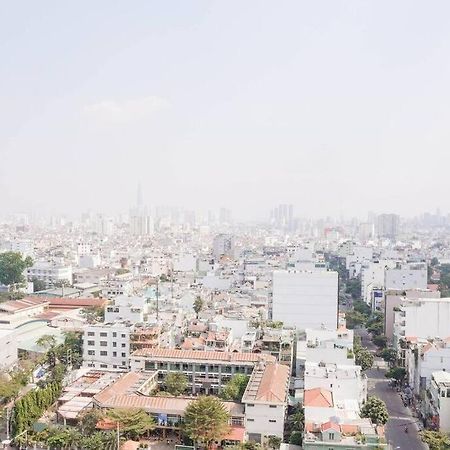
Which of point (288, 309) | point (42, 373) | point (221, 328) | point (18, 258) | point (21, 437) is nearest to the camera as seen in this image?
point (21, 437)

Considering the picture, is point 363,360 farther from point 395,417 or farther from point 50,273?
point 50,273

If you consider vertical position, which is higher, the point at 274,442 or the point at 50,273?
the point at 50,273

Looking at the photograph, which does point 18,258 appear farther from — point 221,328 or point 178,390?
point 178,390

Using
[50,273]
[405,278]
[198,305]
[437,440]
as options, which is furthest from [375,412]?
[50,273]

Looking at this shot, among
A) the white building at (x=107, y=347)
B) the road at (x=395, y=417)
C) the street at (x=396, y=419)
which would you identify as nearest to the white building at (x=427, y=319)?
the road at (x=395, y=417)

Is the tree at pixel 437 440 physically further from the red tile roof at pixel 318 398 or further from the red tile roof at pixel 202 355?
the red tile roof at pixel 202 355

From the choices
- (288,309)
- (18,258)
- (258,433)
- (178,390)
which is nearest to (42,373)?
(178,390)

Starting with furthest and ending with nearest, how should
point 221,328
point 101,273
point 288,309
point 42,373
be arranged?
point 101,273 < point 288,309 < point 221,328 < point 42,373
